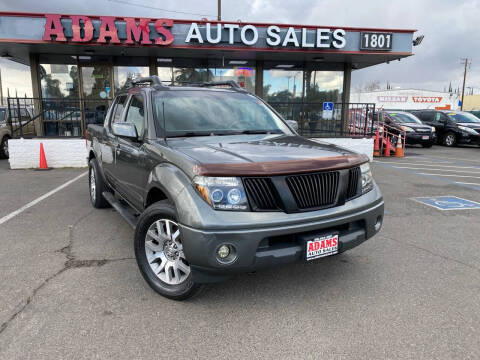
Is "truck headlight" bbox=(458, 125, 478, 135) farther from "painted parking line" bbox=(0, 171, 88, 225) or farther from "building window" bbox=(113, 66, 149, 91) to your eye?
"painted parking line" bbox=(0, 171, 88, 225)

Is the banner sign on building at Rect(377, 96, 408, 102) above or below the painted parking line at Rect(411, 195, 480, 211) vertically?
above

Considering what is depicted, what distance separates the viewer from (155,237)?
302 cm

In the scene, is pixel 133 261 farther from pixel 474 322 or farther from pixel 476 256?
pixel 476 256

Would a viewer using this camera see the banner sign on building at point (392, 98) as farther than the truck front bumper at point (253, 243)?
Yes

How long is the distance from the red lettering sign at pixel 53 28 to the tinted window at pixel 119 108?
8.26m

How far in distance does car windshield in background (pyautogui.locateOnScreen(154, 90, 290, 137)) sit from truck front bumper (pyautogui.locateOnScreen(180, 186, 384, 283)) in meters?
1.38

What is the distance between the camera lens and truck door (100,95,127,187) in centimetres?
453

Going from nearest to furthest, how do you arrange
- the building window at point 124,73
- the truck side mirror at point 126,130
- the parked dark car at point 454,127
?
the truck side mirror at point 126,130 → the building window at point 124,73 → the parked dark car at point 454,127

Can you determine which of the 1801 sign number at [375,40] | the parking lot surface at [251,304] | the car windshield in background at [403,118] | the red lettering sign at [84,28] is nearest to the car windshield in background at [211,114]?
the parking lot surface at [251,304]

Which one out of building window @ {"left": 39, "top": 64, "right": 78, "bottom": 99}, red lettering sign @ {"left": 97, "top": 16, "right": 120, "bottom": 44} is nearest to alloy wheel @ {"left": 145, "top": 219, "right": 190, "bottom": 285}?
Result: red lettering sign @ {"left": 97, "top": 16, "right": 120, "bottom": 44}

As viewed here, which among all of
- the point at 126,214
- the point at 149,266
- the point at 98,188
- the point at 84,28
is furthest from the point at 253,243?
the point at 84,28

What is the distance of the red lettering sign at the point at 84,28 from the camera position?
37.1 ft

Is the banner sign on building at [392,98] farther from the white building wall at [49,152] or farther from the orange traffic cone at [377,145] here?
the white building wall at [49,152]

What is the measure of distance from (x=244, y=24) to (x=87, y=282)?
1112 centimetres
